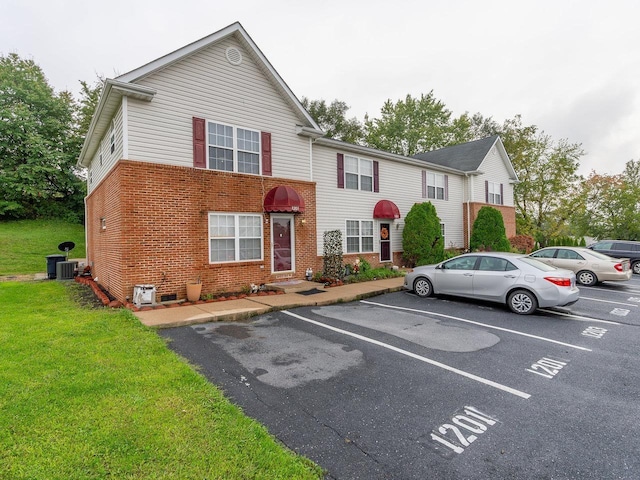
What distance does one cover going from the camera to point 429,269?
9828 millimetres

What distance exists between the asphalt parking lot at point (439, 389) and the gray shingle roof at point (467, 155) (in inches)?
582

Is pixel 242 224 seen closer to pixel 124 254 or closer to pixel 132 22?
pixel 124 254

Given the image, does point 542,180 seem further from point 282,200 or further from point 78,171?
point 78,171

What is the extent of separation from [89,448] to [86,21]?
52.4ft

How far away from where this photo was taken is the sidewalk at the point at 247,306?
688 cm

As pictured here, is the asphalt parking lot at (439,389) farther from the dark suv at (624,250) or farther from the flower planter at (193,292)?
the dark suv at (624,250)

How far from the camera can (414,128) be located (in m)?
35.1

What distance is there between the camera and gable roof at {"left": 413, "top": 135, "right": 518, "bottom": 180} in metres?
20.2

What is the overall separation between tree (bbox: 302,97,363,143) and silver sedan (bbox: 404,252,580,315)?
2787cm

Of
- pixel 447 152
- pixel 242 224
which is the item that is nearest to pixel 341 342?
pixel 242 224

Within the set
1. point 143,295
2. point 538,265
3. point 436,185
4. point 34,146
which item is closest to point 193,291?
point 143,295

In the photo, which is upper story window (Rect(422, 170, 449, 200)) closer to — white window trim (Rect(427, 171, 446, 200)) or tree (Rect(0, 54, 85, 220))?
white window trim (Rect(427, 171, 446, 200))

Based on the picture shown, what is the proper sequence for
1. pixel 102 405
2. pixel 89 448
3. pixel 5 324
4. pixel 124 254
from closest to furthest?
pixel 89 448, pixel 102 405, pixel 5 324, pixel 124 254

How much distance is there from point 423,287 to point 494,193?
51.3 ft
